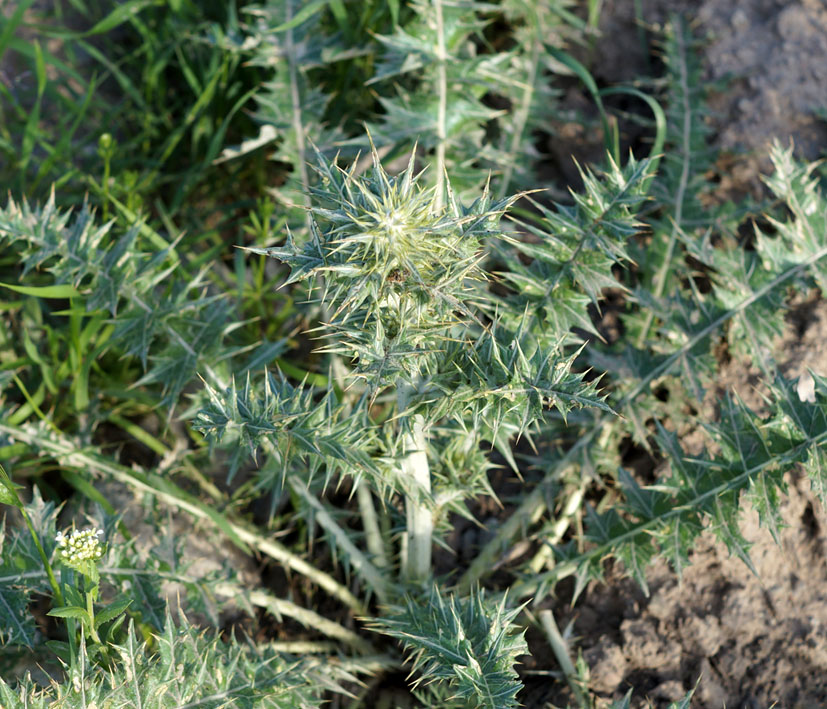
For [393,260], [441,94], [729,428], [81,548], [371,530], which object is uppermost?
[393,260]

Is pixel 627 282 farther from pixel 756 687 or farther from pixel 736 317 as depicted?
pixel 756 687

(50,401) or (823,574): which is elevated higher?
(823,574)

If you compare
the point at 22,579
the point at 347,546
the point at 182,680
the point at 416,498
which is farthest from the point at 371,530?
the point at 22,579

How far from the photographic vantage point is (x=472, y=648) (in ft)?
6.05

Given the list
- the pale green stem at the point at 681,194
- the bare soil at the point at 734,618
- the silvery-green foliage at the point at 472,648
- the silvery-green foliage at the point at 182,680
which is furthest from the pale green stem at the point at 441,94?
the silvery-green foliage at the point at 182,680

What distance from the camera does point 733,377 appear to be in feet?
8.80

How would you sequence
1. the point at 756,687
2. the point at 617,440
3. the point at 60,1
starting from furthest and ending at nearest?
the point at 60,1 < the point at 617,440 < the point at 756,687

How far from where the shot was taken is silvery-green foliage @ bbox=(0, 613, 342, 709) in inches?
64.3

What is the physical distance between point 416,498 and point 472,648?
40cm

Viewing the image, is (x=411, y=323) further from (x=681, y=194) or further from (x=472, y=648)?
(x=681, y=194)

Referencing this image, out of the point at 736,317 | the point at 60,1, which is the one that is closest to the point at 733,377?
the point at 736,317

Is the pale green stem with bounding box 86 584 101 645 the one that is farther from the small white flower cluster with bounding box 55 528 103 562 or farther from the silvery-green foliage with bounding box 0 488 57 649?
the silvery-green foliage with bounding box 0 488 57 649

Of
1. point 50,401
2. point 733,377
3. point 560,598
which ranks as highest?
point 733,377

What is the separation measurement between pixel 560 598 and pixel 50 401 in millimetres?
1978
